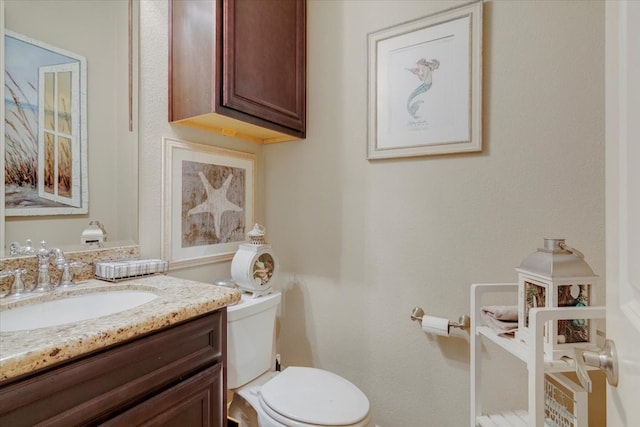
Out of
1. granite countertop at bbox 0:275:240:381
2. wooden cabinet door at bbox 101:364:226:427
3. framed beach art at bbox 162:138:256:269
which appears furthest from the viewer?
framed beach art at bbox 162:138:256:269

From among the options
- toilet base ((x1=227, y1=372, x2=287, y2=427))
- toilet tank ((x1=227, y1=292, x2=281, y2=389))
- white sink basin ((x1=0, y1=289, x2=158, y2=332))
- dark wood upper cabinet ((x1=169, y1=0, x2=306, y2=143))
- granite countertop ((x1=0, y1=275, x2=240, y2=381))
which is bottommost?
toilet base ((x1=227, y1=372, x2=287, y2=427))

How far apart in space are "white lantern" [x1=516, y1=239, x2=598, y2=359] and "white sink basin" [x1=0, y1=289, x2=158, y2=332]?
116 centimetres

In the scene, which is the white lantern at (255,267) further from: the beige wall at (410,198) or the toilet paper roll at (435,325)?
the toilet paper roll at (435,325)

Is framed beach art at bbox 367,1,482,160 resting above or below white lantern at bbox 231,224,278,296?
above

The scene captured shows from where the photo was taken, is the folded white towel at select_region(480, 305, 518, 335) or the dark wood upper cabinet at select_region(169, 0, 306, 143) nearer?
the folded white towel at select_region(480, 305, 518, 335)

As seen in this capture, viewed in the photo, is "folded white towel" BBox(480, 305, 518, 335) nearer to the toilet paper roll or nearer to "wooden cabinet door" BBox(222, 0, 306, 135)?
the toilet paper roll

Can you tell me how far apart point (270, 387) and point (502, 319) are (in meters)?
0.86

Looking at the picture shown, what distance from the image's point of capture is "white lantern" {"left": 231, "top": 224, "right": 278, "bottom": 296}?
1354 millimetres

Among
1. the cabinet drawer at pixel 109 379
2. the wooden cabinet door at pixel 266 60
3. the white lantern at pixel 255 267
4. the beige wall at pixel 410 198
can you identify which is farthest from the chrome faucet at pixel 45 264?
the wooden cabinet door at pixel 266 60

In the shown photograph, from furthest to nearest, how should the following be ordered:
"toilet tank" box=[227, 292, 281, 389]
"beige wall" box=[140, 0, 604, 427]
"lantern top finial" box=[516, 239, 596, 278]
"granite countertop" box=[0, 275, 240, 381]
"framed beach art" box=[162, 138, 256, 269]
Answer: "framed beach art" box=[162, 138, 256, 269] → "toilet tank" box=[227, 292, 281, 389] → "beige wall" box=[140, 0, 604, 427] → "lantern top finial" box=[516, 239, 596, 278] → "granite countertop" box=[0, 275, 240, 381]

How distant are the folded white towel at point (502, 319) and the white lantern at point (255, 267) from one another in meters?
0.90

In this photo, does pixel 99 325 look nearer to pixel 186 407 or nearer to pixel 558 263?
pixel 186 407

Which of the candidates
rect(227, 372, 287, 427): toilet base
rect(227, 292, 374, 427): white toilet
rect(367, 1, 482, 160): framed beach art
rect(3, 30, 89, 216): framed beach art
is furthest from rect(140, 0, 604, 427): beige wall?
rect(227, 372, 287, 427): toilet base

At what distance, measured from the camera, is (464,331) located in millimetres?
1222
